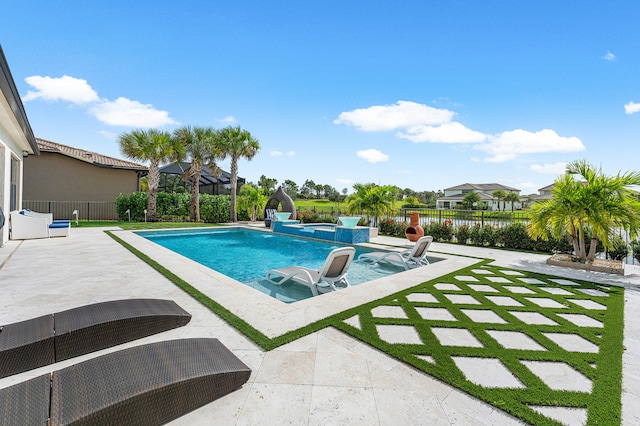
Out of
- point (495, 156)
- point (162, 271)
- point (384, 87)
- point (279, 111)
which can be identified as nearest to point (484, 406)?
point (162, 271)

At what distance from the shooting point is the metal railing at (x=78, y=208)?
19203mm

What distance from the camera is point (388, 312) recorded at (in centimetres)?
427

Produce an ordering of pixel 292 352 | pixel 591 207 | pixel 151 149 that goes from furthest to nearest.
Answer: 1. pixel 151 149
2. pixel 591 207
3. pixel 292 352

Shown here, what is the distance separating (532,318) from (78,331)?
5439 millimetres

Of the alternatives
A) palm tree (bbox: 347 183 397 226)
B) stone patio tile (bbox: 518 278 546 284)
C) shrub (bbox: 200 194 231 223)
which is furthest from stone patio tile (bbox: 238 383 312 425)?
shrub (bbox: 200 194 231 223)

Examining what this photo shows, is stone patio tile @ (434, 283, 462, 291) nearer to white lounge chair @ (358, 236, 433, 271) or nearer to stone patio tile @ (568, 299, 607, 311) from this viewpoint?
stone patio tile @ (568, 299, 607, 311)

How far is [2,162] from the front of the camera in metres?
9.34

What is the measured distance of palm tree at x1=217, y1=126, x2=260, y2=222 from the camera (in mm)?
20812

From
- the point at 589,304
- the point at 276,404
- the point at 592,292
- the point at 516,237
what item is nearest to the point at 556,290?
the point at 592,292

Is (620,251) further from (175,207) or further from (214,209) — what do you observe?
(175,207)

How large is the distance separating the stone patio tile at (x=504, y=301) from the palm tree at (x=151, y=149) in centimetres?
1932

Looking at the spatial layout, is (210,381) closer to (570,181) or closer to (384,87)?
(570,181)

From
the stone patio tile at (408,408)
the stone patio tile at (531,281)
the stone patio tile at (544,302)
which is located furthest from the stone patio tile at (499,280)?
the stone patio tile at (408,408)

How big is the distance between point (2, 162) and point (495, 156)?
48.9 meters
